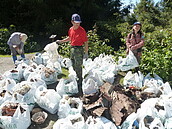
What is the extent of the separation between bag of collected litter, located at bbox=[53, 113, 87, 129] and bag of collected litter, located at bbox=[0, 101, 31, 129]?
18.6 inches

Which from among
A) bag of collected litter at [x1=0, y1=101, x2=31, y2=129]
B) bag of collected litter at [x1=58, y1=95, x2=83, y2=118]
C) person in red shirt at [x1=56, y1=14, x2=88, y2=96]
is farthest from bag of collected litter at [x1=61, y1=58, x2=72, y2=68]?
bag of collected litter at [x1=0, y1=101, x2=31, y2=129]

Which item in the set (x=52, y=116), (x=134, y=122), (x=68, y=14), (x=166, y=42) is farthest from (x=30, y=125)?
(x=68, y=14)

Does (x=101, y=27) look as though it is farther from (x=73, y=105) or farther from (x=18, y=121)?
(x=18, y=121)

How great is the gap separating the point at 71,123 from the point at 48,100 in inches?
29.0

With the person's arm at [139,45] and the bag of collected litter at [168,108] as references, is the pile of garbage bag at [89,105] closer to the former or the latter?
the bag of collected litter at [168,108]

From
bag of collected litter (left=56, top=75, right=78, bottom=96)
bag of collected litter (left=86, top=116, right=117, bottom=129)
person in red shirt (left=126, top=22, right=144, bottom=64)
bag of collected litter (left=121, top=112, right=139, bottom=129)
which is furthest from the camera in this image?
person in red shirt (left=126, top=22, right=144, bottom=64)

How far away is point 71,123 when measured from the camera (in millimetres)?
2268

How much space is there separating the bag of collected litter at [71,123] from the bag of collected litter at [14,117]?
0.47 meters

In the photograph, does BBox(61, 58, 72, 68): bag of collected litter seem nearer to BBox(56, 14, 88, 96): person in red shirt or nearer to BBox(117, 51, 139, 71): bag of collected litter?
BBox(56, 14, 88, 96): person in red shirt

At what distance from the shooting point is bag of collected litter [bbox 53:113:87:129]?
217cm

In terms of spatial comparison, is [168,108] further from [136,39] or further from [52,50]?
[52,50]

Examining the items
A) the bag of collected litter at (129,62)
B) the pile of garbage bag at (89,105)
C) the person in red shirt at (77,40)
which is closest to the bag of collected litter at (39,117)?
the pile of garbage bag at (89,105)

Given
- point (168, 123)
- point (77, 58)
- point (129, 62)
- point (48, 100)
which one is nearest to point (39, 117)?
point (48, 100)

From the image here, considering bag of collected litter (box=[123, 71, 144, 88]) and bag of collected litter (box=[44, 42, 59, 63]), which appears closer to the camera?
bag of collected litter (box=[123, 71, 144, 88])
